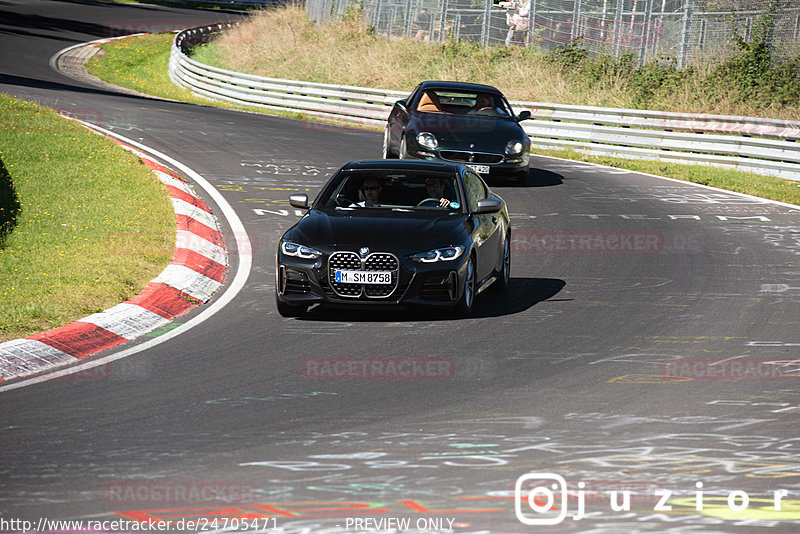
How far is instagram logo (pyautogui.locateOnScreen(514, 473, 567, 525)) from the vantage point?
5309 millimetres

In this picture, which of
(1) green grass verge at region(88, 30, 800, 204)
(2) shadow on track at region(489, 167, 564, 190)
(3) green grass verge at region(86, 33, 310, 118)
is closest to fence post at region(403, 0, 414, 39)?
(1) green grass verge at region(88, 30, 800, 204)

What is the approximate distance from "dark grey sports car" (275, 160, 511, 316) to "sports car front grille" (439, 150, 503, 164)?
687 centimetres

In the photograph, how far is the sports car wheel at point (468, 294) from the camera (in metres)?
10.2

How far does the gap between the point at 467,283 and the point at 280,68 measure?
32.3m

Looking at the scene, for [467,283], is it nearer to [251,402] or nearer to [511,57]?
[251,402]

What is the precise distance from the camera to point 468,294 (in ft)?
34.0

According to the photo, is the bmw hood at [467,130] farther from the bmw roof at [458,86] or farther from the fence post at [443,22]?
the fence post at [443,22]

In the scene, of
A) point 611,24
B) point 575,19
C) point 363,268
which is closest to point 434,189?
point 363,268

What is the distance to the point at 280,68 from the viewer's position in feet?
136

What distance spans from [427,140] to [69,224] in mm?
6691

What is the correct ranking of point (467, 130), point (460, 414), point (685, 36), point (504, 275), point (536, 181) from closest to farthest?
point (460, 414) < point (504, 275) < point (467, 130) < point (536, 181) < point (685, 36)

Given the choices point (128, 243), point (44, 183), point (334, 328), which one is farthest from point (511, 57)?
point (334, 328)

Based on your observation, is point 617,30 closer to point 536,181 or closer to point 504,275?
point 536,181

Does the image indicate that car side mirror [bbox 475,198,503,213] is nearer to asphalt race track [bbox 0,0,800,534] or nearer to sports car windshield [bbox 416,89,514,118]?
asphalt race track [bbox 0,0,800,534]
